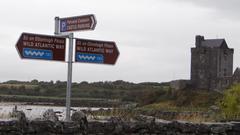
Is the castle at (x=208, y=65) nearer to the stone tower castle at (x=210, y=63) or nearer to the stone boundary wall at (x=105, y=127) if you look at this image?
the stone tower castle at (x=210, y=63)

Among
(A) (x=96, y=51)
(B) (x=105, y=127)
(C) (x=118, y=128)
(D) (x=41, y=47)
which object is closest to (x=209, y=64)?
(A) (x=96, y=51)

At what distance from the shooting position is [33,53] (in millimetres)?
10750

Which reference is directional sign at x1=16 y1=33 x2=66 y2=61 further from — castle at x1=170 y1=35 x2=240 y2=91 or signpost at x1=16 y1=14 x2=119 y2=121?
castle at x1=170 y1=35 x2=240 y2=91

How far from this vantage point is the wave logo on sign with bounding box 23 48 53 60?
35.1 feet

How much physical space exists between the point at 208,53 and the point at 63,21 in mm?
99814

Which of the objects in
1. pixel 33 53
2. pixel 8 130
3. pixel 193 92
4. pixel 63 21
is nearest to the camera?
pixel 8 130

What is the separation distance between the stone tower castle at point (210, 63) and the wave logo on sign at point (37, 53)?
3868 inches

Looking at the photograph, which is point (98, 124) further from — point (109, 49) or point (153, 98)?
point (153, 98)

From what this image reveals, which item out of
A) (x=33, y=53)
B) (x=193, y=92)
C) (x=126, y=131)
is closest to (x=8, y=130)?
(x=33, y=53)

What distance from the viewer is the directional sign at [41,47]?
10.6 m

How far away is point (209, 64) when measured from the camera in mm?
110750

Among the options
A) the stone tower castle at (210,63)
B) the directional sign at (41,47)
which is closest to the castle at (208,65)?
the stone tower castle at (210,63)

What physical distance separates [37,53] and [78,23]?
1093 millimetres

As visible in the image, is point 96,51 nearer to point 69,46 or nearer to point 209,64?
point 69,46
